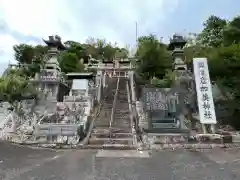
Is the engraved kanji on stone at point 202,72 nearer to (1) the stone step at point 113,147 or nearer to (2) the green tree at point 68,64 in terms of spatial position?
(1) the stone step at point 113,147

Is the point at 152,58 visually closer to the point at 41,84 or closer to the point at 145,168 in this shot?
the point at 41,84

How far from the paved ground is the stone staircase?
5.17 feet

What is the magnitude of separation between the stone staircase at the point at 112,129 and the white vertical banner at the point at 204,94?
4.60 metres

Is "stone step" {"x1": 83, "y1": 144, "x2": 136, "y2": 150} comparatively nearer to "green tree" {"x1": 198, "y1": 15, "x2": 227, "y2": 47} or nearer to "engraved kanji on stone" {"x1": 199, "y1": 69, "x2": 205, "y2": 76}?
"engraved kanji on stone" {"x1": 199, "y1": 69, "x2": 205, "y2": 76}

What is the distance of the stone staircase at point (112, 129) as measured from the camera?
50.8 feet

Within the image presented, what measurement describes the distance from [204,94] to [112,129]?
6.15 metres

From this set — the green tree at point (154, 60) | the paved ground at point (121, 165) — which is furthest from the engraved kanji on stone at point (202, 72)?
the green tree at point (154, 60)

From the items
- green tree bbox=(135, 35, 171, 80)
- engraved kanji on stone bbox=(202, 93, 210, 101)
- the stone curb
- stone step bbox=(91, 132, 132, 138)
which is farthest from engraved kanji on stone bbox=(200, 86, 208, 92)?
green tree bbox=(135, 35, 171, 80)

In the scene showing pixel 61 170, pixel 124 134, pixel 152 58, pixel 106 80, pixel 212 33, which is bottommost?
pixel 61 170

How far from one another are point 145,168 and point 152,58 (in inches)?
868

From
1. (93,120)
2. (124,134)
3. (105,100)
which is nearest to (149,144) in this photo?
(124,134)

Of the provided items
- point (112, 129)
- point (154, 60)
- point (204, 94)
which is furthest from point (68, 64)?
point (204, 94)

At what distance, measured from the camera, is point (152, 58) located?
101ft

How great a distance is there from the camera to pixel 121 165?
10.4 m
